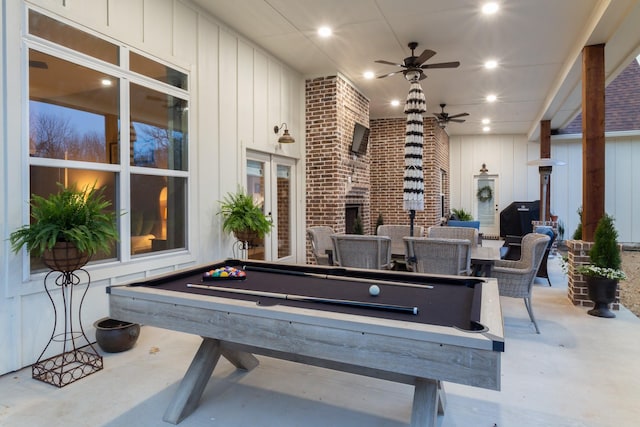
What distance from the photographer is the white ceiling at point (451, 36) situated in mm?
4176

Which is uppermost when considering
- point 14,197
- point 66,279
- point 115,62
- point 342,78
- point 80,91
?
point 342,78

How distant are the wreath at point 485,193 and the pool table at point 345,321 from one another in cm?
1080

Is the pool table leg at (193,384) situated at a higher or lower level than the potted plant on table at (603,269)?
lower

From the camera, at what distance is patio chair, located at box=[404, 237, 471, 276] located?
11.0 ft

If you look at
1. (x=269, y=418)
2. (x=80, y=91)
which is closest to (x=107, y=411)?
(x=269, y=418)

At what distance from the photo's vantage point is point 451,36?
498 centimetres

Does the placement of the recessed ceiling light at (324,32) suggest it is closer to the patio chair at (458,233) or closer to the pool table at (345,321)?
the patio chair at (458,233)

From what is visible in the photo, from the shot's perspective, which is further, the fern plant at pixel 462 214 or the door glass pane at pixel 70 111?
the fern plant at pixel 462 214

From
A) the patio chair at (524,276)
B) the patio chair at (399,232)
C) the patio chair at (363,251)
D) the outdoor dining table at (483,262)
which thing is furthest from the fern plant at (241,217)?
the patio chair at (524,276)

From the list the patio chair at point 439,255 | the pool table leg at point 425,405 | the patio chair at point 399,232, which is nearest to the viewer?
the pool table leg at point 425,405

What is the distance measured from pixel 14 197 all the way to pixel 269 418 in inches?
91.6

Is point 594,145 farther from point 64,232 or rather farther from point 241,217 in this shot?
point 64,232

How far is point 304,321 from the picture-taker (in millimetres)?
1584

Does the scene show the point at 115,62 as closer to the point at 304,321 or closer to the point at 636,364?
the point at 304,321
